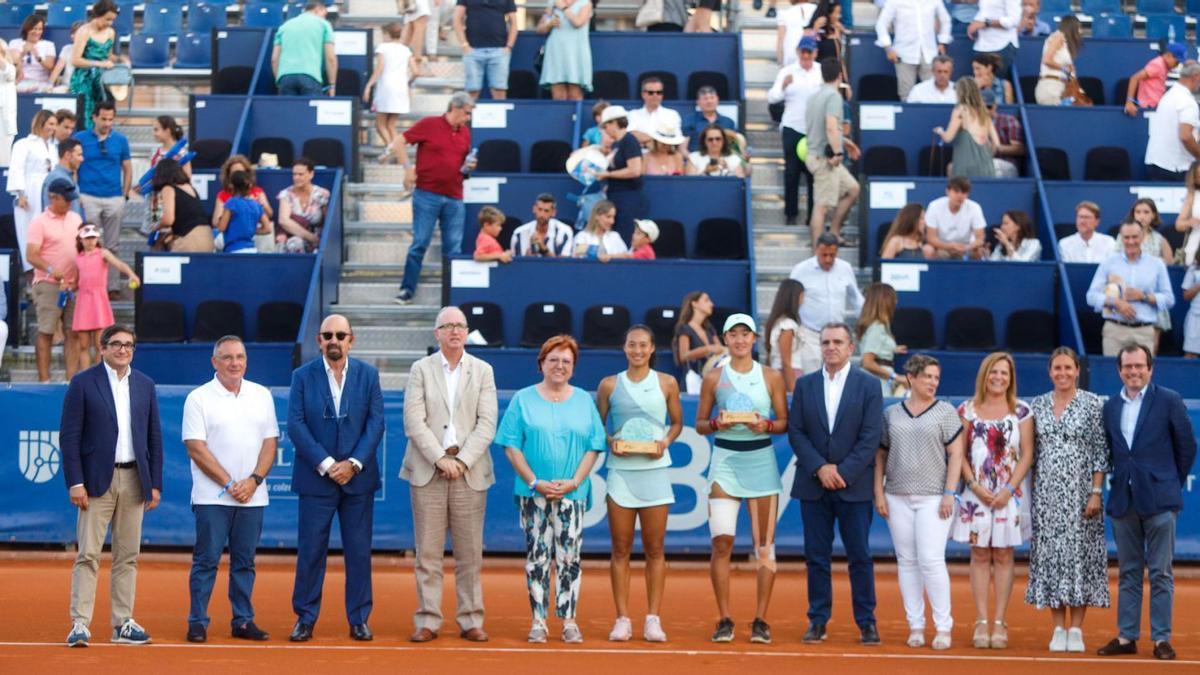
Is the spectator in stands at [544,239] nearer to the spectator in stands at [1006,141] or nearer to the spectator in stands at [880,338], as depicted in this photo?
the spectator in stands at [880,338]

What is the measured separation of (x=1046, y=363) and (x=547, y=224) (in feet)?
14.1

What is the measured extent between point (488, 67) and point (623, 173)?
10.2ft

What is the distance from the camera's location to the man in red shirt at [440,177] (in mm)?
16375

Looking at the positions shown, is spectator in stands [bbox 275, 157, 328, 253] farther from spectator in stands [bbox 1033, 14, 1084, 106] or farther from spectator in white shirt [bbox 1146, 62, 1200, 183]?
spectator in white shirt [bbox 1146, 62, 1200, 183]

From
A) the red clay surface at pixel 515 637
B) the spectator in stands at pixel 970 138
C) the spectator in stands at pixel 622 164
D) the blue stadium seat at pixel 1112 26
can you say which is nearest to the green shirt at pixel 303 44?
the spectator in stands at pixel 622 164

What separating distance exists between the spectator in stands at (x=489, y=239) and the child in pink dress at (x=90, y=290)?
9.26ft

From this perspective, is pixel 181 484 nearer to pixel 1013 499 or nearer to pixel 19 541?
pixel 19 541

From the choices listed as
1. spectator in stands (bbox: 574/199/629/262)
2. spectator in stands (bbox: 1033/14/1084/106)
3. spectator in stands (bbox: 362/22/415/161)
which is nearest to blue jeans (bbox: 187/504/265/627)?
spectator in stands (bbox: 574/199/629/262)

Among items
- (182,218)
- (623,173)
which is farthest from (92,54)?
(623,173)

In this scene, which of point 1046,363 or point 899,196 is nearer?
point 1046,363

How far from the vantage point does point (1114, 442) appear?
34.3ft

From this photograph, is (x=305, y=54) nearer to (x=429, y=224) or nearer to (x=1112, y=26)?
(x=429, y=224)

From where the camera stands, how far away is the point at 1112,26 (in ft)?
72.0

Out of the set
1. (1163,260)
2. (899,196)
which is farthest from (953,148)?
(1163,260)
